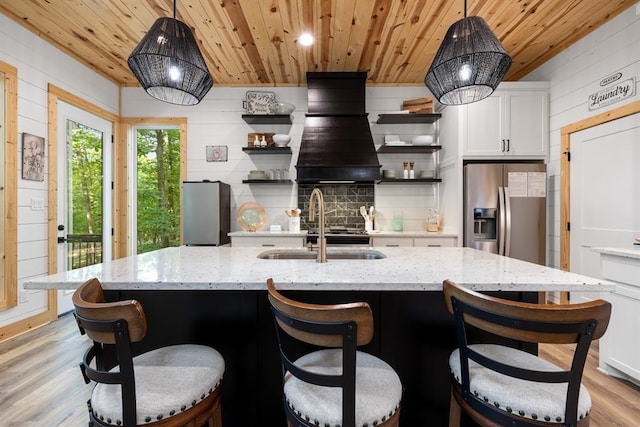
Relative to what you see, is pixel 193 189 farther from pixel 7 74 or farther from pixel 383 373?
pixel 383 373

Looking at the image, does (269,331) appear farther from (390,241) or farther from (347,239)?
(390,241)

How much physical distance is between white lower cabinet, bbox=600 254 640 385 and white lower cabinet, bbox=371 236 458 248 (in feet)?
4.83

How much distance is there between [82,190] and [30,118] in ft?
3.22

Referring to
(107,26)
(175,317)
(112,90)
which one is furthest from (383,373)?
(112,90)

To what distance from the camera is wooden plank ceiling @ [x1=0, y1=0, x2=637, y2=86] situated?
2715mm

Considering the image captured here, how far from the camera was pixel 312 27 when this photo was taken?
304 centimetres

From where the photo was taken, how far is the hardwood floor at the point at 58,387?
1786mm

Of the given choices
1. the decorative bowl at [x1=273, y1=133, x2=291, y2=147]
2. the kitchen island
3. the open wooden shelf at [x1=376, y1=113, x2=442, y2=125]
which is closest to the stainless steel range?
the decorative bowl at [x1=273, y1=133, x2=291, y2=147]

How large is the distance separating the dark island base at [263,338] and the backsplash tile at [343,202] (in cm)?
290

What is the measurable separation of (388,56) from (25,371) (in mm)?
4436

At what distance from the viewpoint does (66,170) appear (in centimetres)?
355

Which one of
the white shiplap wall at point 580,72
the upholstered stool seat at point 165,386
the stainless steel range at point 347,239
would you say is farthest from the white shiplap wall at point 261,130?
the upholstered stool seat at point 165,386

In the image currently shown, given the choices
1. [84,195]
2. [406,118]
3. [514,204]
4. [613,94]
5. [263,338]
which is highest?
[406,118]

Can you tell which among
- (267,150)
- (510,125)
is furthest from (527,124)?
(267,150)
